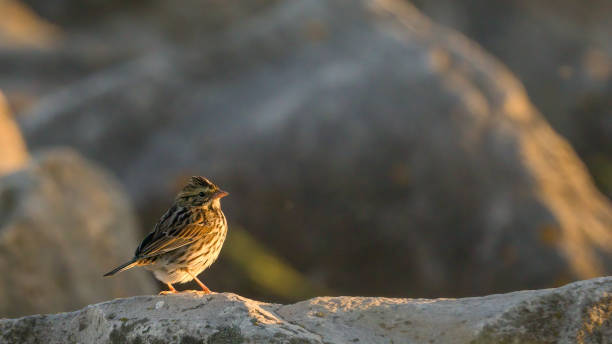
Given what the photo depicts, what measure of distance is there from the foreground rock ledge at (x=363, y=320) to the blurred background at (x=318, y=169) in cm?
440

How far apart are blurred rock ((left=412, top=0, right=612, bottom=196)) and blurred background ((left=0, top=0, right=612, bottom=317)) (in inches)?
4.4

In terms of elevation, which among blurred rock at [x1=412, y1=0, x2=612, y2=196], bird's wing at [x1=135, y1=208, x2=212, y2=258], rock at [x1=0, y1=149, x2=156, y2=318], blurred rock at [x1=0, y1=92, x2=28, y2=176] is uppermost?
blurred rock at [x1=412, y1=0, x2=612, y2=196]

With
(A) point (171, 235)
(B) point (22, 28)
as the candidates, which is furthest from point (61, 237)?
(B) point (22, 28)

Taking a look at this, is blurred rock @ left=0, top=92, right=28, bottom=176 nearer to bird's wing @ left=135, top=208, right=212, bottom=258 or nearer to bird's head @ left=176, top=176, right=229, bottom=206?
bird's head @ left=176, top=176, right=229, bottom=206

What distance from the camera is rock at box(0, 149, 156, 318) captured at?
29.6 ft

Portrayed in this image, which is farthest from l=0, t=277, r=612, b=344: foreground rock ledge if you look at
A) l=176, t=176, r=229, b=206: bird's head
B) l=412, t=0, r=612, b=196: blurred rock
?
l=412, t=0, r=612, b=196: blurred rock

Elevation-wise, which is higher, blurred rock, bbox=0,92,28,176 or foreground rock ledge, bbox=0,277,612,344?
blurred rock, bbox=0,92,28,176

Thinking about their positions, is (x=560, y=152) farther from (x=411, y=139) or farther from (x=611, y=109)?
(x=611, y=109)

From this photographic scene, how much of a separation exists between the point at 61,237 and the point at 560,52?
12170 millimetres

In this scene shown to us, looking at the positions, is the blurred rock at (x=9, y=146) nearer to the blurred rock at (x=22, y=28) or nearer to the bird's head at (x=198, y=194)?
the bird's head at (x=198, y=194)

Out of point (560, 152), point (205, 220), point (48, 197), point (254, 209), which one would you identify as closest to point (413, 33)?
point (560, 152)

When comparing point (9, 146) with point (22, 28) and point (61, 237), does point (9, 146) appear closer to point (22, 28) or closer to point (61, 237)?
point (61, 237)

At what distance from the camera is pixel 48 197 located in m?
10.0

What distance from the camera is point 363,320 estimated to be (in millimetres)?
4883
